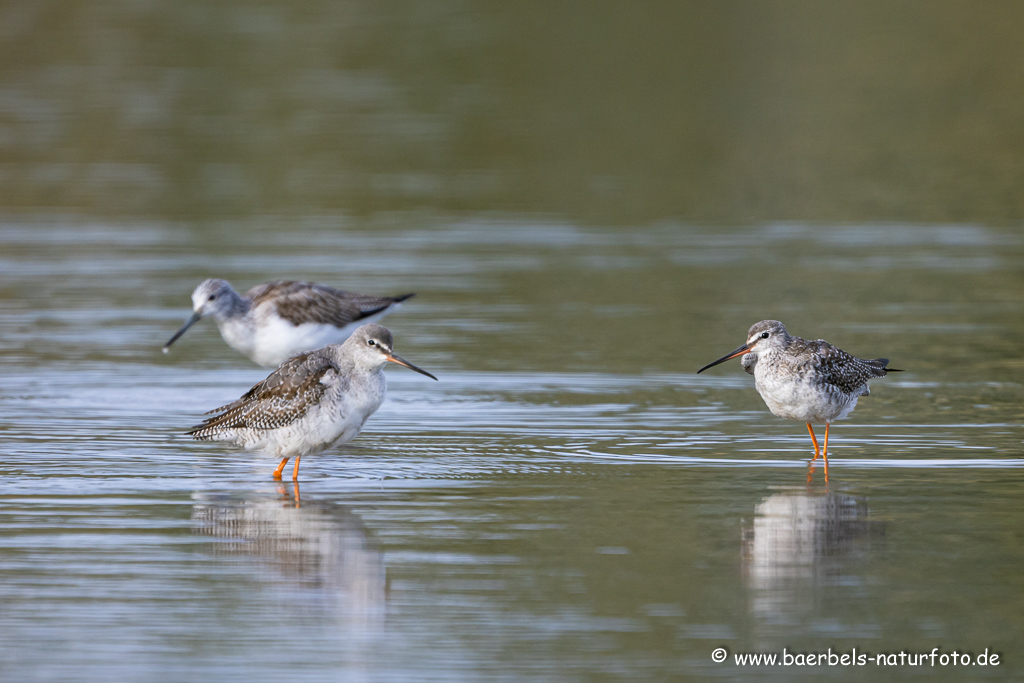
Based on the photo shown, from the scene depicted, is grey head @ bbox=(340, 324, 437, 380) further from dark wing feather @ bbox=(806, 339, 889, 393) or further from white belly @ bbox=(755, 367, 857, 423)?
dark wing feather @ bbox=(806, 339, 889, 393)

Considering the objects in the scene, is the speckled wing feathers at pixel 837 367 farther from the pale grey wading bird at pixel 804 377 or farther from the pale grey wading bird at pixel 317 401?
the pale grey wading bird at pixel 317 401

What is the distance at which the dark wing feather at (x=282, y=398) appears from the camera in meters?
9.84

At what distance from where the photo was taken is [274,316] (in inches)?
535

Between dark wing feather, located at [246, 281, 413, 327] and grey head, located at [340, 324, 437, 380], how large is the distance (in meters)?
3.65

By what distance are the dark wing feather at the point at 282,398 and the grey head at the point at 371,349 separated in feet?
0.52

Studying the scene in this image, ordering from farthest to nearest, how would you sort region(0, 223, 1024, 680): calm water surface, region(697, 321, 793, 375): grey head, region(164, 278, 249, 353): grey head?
region(164, 278, 249, 353): grey head
region(697, 321, 793, 375): grey head
region(0, 223, 1024, 680): calm water surface

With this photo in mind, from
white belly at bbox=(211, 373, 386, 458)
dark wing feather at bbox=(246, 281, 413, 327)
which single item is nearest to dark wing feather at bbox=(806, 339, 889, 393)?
white belly at bbox=(211, 373, 386, 458)

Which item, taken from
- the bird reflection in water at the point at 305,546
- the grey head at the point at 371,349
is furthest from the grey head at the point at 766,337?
the bird reflection in water at the point at 305,546

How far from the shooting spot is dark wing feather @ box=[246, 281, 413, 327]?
539 inches

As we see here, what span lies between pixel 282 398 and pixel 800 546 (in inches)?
137

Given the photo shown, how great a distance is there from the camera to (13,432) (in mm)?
11430

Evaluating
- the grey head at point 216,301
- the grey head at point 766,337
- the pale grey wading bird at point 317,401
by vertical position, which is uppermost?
the grey head at point 216,301

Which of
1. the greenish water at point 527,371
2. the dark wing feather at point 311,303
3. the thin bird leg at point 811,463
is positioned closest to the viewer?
the greenish water at point 527,371

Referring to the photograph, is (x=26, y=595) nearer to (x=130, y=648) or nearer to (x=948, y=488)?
(x=130, y=648)
